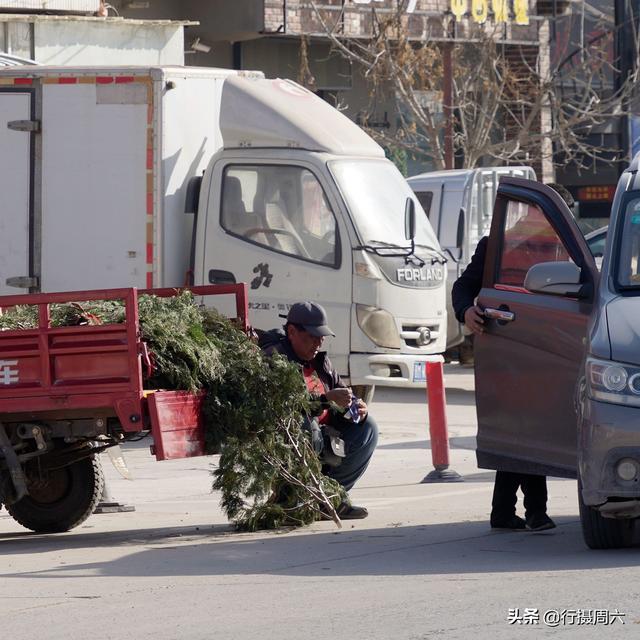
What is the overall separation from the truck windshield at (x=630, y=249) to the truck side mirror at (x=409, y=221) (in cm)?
581

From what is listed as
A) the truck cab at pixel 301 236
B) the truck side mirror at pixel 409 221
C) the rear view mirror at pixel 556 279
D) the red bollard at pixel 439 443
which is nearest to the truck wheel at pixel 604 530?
the rear view mirror at pixel 556 279

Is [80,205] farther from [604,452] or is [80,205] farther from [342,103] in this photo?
[342,103]

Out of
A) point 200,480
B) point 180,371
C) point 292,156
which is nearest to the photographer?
point 180,371

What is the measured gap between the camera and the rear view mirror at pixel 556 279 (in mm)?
7301

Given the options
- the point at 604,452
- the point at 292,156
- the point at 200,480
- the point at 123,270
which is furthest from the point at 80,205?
the point at 604,452

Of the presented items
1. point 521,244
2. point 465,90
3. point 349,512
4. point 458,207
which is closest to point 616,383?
point 521,244

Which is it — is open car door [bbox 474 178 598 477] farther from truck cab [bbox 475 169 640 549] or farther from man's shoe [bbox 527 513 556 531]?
man's shoe [bbox 527 513 556 531]

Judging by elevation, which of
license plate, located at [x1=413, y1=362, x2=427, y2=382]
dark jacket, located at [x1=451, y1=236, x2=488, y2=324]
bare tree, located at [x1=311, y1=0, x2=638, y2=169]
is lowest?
license plate, located at [x1=413, y1=362, x2=427, y2=382]

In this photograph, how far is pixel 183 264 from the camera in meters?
13.2

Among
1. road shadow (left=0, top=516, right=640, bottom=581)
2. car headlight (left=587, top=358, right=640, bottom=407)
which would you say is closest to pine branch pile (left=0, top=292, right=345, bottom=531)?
road shadow (left=0, top=516, right=640, bottom=581)

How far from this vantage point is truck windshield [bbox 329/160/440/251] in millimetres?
13031

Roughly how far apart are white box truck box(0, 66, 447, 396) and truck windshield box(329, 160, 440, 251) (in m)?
0.02

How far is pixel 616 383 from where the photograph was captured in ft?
21.7

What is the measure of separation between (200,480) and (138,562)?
A: 4024 millimetres
